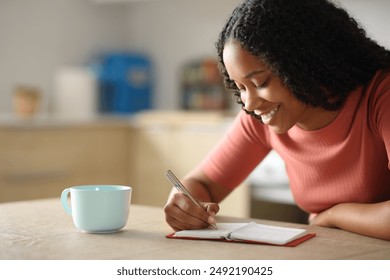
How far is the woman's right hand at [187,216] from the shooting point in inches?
45.7

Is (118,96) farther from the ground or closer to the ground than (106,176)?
farther from the ground

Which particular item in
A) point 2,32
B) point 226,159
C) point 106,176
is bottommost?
point 106,176

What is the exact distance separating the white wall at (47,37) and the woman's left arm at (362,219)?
2976 millimetres

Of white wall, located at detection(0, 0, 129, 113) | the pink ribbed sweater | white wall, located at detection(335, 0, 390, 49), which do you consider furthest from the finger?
white wall, located at detection(0, 0, 129, 113)

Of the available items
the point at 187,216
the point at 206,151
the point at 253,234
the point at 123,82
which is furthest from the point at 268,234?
the point at 123,82

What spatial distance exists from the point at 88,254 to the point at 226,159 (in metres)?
0.67

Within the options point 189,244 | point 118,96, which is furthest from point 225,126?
point 189,244

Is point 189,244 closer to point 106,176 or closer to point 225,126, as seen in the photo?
point 225,126

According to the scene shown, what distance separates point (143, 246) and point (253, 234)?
0.18 m

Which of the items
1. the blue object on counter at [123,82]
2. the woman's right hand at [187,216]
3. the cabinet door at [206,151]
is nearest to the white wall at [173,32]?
the blue object on counter at [123,82]

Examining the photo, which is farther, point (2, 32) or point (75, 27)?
point (75, 27)

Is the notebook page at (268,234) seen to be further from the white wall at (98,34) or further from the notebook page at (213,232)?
the white wall at (98,34)

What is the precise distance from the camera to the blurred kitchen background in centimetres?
327

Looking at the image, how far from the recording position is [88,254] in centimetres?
94
